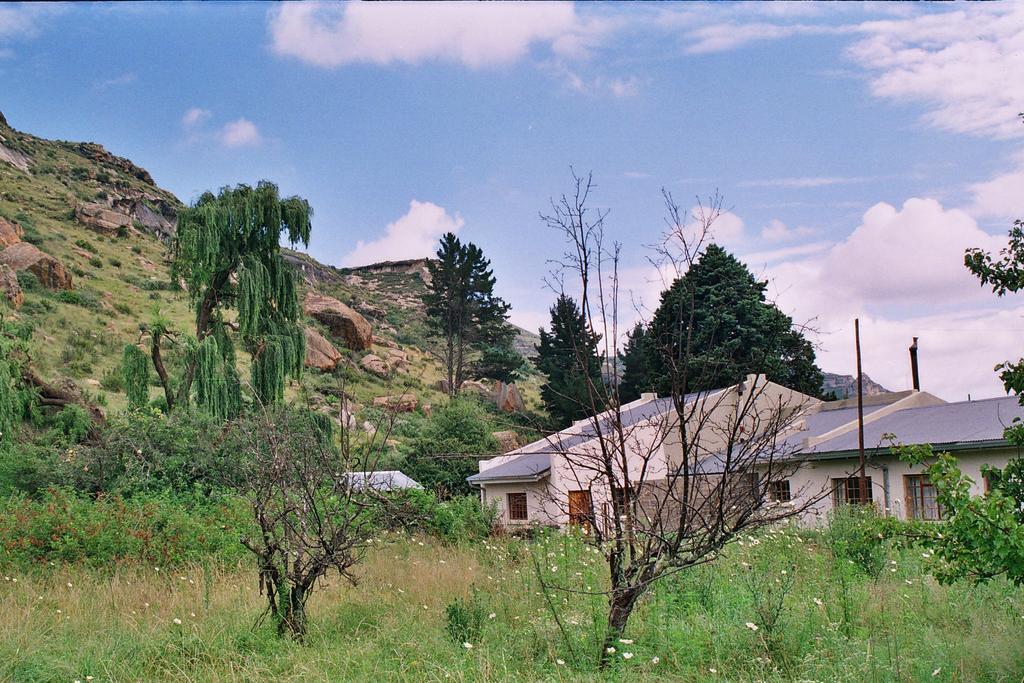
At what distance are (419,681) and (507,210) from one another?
15.9 feet

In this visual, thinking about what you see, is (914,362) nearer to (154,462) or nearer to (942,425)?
(942,425)

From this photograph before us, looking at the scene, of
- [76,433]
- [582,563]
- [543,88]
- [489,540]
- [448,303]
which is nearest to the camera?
[543,88]

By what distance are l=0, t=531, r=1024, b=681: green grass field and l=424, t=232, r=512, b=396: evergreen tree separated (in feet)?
136

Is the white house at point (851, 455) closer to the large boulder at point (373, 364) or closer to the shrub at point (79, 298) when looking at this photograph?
the large boulder at point (373, 364)

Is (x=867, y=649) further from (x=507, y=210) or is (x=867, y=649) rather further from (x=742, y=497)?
(x=507, y=210)

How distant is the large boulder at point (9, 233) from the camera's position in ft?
124

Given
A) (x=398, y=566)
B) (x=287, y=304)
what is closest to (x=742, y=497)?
(x=398, y=566)

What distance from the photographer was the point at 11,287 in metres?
32.3

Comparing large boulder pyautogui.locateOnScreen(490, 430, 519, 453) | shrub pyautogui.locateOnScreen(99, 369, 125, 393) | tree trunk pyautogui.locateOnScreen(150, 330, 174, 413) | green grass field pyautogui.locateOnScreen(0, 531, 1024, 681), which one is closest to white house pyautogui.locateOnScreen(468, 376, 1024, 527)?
large boulder pyautogui.locateOnScreen(490, 430, 519, 453)

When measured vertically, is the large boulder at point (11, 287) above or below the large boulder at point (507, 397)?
above

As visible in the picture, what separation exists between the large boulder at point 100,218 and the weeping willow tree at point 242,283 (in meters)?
32.0

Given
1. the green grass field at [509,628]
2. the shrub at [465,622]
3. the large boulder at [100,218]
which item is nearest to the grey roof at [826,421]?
the green grass field at [509,628]

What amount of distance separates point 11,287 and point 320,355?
14.4m

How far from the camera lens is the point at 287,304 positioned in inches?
913
